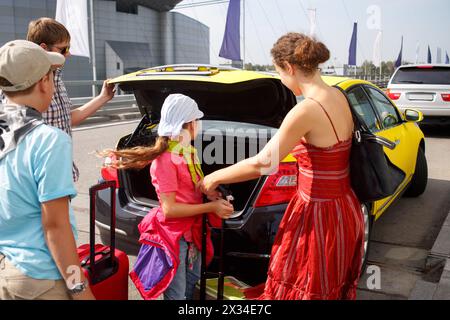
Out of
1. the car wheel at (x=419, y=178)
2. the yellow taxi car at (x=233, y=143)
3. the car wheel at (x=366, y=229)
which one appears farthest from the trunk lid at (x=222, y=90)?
the car wheel at (x=419, y=178)

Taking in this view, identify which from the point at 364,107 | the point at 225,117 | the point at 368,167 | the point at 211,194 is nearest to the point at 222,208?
the point at 211,194

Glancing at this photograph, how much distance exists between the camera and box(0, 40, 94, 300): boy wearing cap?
5.32ft

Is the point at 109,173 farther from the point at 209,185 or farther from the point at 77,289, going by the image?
the point at 77,289

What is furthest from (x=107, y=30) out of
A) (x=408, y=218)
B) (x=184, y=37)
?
(x=408, y=218)

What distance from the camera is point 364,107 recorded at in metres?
4.34

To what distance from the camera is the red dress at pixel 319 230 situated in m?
2.32

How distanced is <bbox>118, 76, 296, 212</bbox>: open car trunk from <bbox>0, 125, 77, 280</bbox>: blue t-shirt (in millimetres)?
1569

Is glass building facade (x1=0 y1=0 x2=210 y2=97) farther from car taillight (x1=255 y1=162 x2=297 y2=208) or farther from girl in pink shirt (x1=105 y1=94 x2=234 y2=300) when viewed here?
girl in pink shirt (x1=105 y1=94 x2=234 y2=300)

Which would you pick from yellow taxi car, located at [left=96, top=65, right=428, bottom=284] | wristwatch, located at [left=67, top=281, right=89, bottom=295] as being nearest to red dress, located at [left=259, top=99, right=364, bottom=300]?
yellow taxi car, located at [left=96, top=65, right=428, bottom=284]

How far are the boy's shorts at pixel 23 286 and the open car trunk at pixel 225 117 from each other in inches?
64.1

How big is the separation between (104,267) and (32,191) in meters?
0.77
